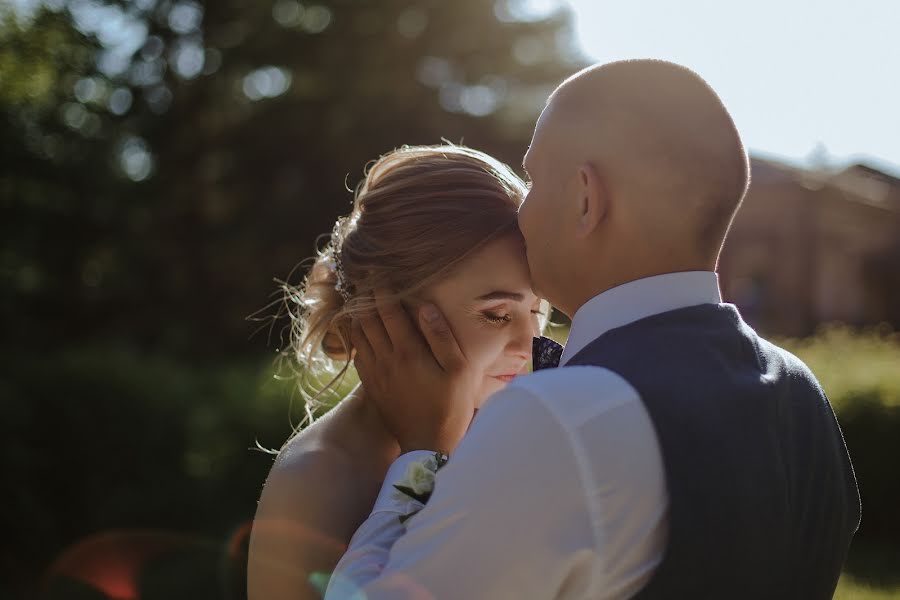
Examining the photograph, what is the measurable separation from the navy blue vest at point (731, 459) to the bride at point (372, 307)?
3.36 feet

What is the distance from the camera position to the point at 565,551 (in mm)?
1604

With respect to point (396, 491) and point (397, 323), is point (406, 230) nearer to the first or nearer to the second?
point (397, 323)

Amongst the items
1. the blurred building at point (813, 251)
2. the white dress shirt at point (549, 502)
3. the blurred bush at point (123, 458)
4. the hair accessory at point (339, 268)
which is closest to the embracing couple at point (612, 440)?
the white dress shirt at point (549, 502)

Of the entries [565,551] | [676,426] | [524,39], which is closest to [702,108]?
[676,426]

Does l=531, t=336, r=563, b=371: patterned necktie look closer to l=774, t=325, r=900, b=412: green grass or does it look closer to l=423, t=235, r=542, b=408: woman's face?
l=423, t=235, r=542, b=408: woman's face

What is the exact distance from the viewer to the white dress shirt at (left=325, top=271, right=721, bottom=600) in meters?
1.60

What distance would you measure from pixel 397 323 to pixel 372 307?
6.0 inches

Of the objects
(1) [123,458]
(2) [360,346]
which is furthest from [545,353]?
(1) [123,458]

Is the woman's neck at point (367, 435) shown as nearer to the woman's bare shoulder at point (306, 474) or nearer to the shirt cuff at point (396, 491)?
the woman's bare shoulder at point (306, 474)

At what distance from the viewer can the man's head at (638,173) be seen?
187 centimetres

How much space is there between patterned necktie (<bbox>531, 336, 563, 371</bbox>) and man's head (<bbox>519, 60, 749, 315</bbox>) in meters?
0.53

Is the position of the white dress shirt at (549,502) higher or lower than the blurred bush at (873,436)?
higher

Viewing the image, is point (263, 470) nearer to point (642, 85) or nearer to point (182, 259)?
point (642, 85)

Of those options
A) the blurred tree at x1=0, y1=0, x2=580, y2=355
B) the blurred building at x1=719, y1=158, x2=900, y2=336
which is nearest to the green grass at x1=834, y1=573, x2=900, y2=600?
the blurred tree at x1=0, y1=0, x2=580, y2=355
